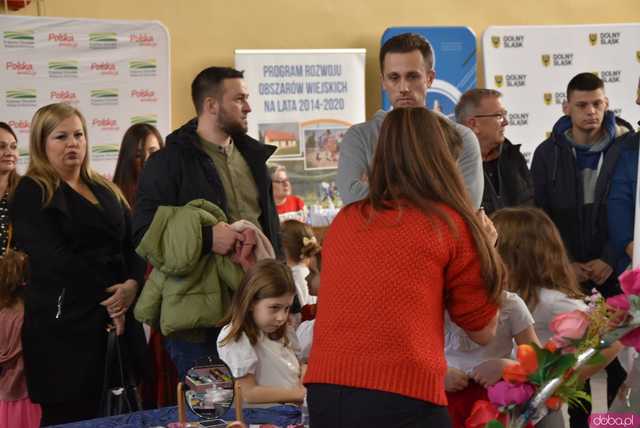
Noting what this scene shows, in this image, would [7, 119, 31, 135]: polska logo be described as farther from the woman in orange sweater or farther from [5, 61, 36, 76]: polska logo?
the woman in orange sweater

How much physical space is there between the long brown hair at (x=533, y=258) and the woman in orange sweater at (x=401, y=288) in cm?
98

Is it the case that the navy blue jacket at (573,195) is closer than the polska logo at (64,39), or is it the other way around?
the navy blue jacket at (573,195)

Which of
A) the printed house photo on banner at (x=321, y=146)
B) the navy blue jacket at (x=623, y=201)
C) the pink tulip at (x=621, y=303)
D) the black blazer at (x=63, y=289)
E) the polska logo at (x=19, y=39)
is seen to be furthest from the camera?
the printed house photo on banner at (x=321, y=146)

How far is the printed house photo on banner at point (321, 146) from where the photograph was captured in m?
8.38

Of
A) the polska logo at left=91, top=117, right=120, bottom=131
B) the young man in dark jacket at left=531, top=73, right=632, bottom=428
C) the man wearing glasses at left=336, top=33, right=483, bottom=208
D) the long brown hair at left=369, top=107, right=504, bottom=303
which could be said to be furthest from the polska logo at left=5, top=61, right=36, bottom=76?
the long brown hair at left=369, top=107, right=504, bottom=303

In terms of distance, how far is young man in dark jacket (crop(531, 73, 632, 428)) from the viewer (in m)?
4.75

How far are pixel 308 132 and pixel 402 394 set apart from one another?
6224mm

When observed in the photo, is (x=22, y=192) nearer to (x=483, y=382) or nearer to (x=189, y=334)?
(x=189, y=334)

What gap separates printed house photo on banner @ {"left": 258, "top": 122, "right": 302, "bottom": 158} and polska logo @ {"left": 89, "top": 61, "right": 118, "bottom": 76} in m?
1.24

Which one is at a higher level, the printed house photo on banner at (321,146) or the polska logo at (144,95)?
the polska logo at (144,95)

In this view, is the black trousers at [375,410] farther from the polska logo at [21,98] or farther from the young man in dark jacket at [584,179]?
the polska logo at [21,98]

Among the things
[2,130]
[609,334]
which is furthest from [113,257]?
[609,334]

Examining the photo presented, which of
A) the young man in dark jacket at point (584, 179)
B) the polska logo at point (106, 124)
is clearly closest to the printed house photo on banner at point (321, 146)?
the polska logo at point (106, 124)

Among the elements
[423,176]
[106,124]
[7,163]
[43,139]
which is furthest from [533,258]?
[106,124]
